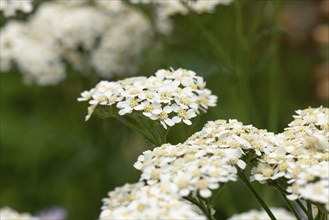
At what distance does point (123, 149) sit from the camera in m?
3.05

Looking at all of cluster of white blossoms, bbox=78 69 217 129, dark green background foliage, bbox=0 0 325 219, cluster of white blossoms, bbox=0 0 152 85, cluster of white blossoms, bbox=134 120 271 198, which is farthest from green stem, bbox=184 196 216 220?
cluster of white blossoms, bbox=0 0 152 85

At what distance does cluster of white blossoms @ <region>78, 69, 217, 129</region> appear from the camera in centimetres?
162

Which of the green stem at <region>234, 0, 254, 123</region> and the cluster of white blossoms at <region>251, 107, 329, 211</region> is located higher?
the green stem at <region>234, 0, 254, 123</region>

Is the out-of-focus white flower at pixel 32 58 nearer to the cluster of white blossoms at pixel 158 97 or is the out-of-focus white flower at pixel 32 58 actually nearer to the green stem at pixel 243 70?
the green stem at pixel 243 70

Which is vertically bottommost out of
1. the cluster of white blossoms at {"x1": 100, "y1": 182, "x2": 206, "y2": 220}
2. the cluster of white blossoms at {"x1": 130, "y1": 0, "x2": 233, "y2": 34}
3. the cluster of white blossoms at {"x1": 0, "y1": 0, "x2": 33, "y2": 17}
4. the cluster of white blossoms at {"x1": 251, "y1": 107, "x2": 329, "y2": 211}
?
the cluster of white blossoms at {"x1": 100, "y1": 182, "x2": 206, "y2": 220}

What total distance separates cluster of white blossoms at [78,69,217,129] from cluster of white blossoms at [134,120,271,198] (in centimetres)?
9

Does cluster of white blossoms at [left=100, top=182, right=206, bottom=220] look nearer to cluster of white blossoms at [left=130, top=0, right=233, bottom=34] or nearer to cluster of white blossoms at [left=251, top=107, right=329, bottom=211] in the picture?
cluster of white blossoms at [left=251, top=107, right=329, bottom=211]

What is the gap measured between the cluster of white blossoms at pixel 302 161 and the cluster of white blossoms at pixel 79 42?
122 cm

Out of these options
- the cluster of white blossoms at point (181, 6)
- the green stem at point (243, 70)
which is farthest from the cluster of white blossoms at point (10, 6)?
the green stem at point (243, 70)

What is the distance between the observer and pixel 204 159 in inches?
55.1

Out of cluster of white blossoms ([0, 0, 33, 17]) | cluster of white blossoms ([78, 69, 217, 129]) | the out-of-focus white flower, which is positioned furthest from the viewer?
the out-of-focus white flower

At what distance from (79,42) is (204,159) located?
1421 mm

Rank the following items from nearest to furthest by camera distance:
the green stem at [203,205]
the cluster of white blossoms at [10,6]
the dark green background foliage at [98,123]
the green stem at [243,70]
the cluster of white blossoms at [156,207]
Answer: the cluster of white blossoms at [156,207] → the green stem at [203,205] → the cluster of white blossoms at [10,6] → the green stem at [243,70] → the dark green background foliage at [98,123]

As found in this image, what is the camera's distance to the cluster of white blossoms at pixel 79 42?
2.71 m
